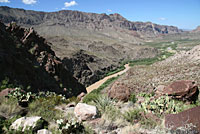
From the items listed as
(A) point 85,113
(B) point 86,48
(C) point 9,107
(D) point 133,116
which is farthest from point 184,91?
(B) point 86,48

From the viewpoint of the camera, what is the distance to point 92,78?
50.2m

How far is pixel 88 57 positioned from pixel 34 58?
139ft

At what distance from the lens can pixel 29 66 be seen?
15672 mm

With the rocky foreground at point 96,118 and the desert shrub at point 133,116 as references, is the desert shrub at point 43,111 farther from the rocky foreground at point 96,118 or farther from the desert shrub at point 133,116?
the desert shrub at point 133,116

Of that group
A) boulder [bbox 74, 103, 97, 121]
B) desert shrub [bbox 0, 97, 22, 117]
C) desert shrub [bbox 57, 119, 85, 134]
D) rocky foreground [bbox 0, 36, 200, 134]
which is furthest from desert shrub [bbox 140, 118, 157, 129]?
desert shrub [bbox 0, 97, 22, 117]

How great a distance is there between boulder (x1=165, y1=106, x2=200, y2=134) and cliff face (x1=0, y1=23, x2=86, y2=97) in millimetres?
10278

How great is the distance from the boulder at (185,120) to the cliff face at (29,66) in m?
10.3

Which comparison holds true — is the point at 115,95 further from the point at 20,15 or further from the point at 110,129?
the point at 20,15

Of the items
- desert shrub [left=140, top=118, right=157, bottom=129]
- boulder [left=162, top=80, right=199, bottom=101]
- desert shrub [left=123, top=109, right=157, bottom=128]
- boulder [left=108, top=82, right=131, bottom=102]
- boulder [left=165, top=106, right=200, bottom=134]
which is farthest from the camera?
boulder [left=108, top=82, right=131, bottom=102]

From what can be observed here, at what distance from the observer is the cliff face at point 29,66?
12.3m

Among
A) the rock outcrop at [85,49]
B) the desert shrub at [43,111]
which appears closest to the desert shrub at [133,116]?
the desert shrub at [43,111]

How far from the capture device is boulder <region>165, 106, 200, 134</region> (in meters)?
3.92

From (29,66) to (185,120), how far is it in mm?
14804

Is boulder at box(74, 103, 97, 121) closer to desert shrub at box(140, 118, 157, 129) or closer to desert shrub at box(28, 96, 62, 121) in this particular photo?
desert shrub at box(28, 96, 62, 121)
